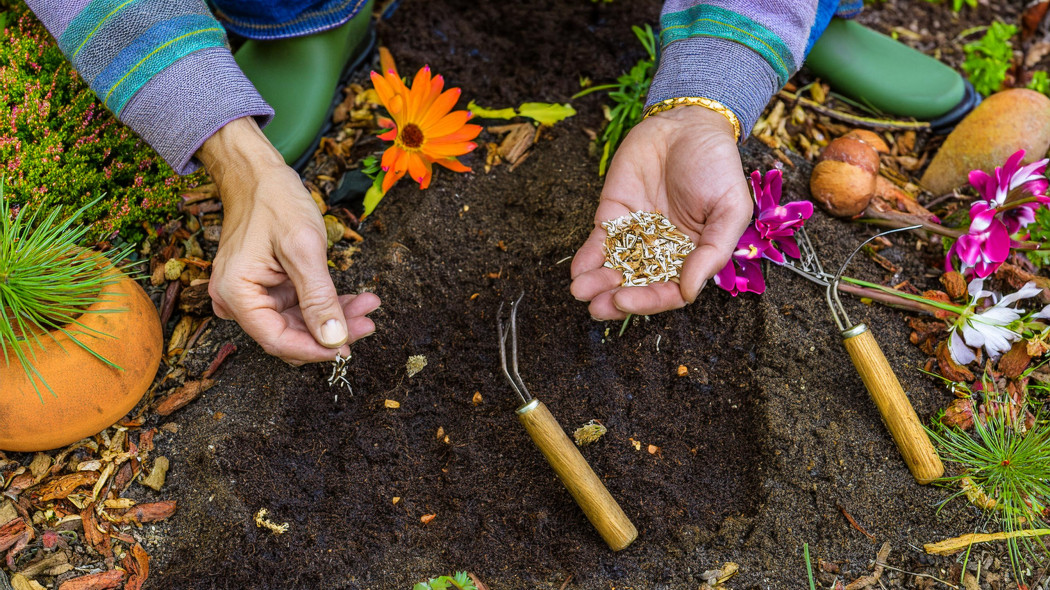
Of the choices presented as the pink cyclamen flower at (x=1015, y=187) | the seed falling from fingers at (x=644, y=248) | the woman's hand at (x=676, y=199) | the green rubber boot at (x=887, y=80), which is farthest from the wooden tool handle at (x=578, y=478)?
the green rubber boot at (x=887, y=80)

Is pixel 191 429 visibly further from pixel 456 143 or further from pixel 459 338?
pixel 456 143

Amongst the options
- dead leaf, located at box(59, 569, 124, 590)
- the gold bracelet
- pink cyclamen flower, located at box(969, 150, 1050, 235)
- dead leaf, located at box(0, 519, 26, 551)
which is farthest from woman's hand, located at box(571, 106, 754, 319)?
dead leaf, located at box(0, 519, 26, 551)

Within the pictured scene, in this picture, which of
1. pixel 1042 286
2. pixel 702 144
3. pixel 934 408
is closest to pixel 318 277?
pixel 702 144

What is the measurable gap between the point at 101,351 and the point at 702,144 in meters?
1.48

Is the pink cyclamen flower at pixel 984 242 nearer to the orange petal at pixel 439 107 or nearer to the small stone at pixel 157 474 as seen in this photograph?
the orange petal at pixel 439 107

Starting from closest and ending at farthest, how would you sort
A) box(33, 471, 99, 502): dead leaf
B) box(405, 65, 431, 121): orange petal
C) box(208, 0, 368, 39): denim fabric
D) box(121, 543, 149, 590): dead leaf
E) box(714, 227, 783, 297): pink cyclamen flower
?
box(121, 543, 149, 590): dead leaf → box(33, 471, 99, 502): dead leaf → box(714, 227, 783, 297): pink cyclamen flower → box(405, 65, 431, 121): orange petal → box(208, 0, 368, 39): denim fabric

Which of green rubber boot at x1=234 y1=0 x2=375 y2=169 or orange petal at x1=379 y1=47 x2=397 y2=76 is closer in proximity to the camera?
green rubber boot at x1=234 y1=0 x2=375 y2=169

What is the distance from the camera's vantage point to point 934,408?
168 centimetres

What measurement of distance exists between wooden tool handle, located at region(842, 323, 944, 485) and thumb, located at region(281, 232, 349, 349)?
1165mm

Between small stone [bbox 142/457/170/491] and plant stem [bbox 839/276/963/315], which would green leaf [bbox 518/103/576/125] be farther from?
small stone [bbox 142/457/170/491]

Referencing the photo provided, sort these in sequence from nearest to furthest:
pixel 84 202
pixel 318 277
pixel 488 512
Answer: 1. pixel 318 277
2. pixel 488 512
3. pixel 84 202

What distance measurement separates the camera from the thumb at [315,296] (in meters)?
1.35

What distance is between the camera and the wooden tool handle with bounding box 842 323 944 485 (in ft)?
4.91

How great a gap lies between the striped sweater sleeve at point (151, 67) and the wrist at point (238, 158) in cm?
3
